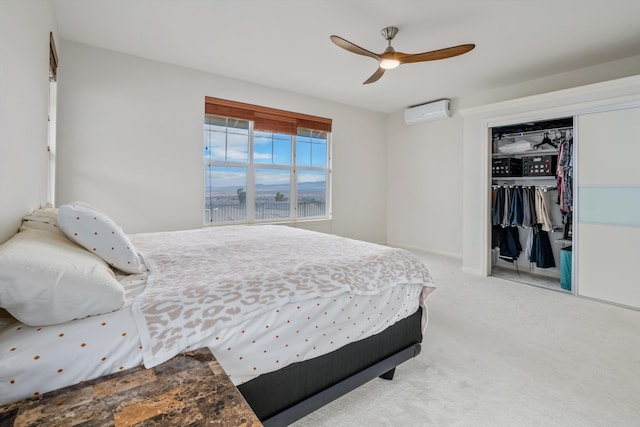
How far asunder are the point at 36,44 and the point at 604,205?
488cm

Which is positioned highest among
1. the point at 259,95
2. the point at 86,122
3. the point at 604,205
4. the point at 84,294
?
the point at 259,95

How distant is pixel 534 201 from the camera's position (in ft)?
13.0

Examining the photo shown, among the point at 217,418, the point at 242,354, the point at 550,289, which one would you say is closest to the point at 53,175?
the point at 242,354

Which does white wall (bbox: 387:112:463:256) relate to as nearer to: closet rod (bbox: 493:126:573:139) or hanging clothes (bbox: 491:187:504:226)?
closet rod (bbox: 493:126:573:139)

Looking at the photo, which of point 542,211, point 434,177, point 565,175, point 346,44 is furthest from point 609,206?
point 346,44

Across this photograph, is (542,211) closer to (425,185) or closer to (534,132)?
(534,132)

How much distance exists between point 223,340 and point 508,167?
4.29 meters

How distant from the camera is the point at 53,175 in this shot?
309cm

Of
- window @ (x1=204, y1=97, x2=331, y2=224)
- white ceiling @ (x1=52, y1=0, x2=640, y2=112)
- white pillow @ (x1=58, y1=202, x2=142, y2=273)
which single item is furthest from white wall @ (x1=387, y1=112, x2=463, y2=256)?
white pillow @ (x1=58, y1=202, x2=142, y2=273)

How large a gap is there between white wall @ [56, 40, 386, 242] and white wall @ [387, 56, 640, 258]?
2731mm

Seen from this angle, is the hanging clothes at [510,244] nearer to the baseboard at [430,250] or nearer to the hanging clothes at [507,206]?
the hanging clothes at [507,206]

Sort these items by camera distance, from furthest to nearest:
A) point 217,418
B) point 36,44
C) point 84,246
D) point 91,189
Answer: point 91,189 < point 36,44 < point 84,246 < point 217,418

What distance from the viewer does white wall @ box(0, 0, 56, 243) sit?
3.93ft

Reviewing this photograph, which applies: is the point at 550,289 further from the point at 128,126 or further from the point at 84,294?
the point at 128,126
